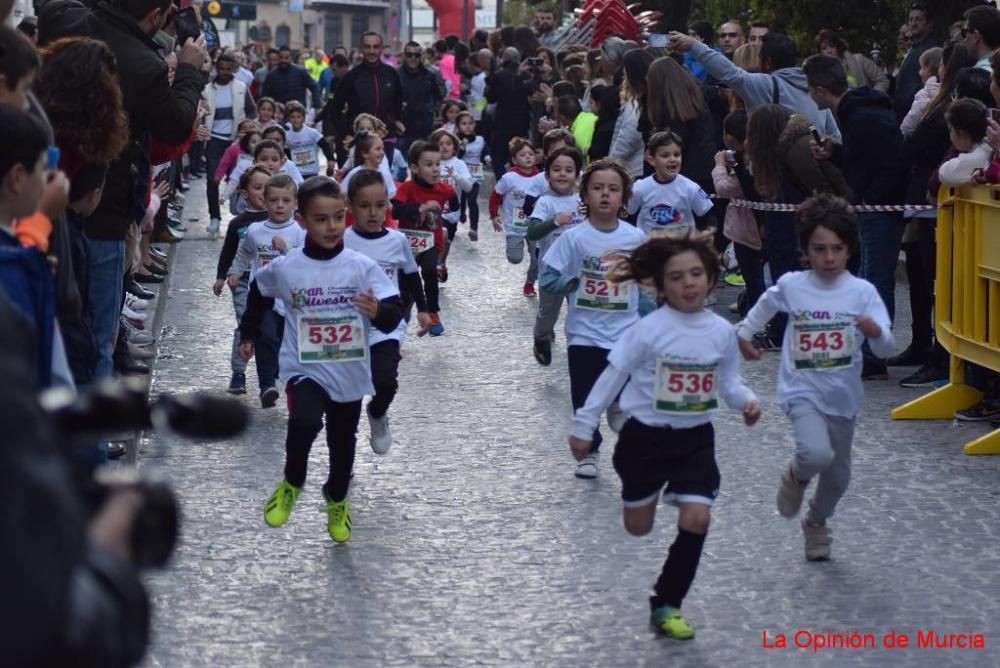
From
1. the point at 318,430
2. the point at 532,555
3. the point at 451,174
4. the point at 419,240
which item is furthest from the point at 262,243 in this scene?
the point at 451,174

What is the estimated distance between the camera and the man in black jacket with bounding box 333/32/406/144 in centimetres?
2214

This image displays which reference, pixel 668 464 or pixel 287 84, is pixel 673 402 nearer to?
pixel 668 464

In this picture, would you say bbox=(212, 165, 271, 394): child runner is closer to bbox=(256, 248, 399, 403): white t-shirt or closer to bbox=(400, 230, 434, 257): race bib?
bbox=(400, 230, 434, 257): race bib

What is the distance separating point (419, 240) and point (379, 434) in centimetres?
438

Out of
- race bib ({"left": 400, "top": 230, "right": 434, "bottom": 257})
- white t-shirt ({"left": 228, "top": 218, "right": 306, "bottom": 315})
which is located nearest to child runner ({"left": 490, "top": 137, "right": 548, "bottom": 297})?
race bib ({"left": 400, "top": 230, "right": 434, "bottom": 257})

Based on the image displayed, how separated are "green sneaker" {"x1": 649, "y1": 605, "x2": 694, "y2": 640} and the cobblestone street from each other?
4 centimetres

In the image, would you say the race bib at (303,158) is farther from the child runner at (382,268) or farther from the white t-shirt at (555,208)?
the child runner at (382,268)

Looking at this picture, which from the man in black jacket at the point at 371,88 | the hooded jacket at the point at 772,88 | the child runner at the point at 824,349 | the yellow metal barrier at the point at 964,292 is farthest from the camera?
the man in black jacket at the point at 371,88

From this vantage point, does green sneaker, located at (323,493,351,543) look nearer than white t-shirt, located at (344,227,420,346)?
Yes

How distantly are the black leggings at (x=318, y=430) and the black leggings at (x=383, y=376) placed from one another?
3.72ft

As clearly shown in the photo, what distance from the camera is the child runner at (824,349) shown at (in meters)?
6.70

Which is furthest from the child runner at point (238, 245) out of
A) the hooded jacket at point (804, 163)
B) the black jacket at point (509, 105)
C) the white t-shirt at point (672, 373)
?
the black jacket at point (509, 105)

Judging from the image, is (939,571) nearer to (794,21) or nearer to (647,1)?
(794,21)

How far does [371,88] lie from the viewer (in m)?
22.2
